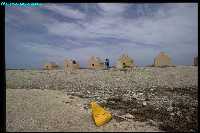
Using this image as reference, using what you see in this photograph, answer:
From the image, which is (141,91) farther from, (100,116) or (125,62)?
(125,62)

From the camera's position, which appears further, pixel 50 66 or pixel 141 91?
pixel 50 66

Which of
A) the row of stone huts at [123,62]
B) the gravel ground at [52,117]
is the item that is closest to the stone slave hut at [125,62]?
the row of stone huts at [123,62]

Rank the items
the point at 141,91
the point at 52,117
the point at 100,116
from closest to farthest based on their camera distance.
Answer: the point at 100,116, the point at 52,117, the point at 141,91

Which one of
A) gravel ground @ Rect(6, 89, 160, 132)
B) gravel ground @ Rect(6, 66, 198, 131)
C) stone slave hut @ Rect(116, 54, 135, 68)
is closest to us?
gravel ground @ Rect(6, 89, 160, 132)

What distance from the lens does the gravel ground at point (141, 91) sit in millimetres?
6613

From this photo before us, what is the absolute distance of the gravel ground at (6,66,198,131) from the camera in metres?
6.61

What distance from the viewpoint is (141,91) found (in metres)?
9.62

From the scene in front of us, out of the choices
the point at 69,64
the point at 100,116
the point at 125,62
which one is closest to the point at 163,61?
the point at 125,62

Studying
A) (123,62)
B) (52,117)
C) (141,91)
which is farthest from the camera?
(123,62)

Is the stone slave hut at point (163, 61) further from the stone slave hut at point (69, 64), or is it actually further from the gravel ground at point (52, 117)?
the gravel ground at point (52, 117)

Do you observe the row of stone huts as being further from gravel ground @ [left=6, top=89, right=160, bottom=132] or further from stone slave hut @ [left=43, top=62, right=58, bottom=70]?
gravel ground @ [left=6, top=89, right=160, bottom=132]

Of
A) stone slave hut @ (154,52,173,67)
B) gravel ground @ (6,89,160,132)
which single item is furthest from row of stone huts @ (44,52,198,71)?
gravel ground @ (6,89,160,132)

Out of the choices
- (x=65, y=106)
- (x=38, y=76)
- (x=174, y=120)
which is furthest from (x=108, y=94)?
(x=38, y=76)

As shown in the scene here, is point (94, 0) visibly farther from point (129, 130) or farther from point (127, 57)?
point (127, 57)
